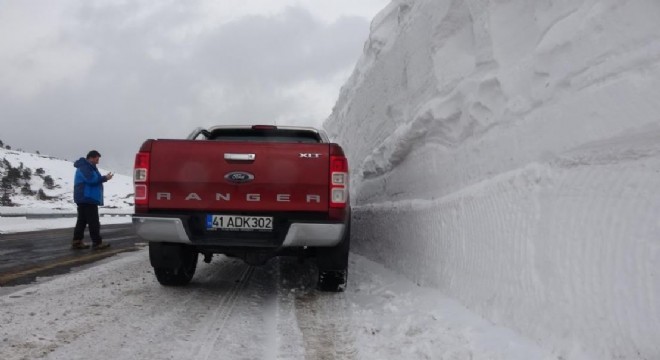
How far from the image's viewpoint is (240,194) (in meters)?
4.14

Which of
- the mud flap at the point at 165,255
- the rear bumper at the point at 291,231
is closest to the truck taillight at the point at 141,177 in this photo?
the rear bumper at the point at 291,231

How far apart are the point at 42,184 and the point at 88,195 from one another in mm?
95537

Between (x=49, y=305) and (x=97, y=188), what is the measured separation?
476 centimetres

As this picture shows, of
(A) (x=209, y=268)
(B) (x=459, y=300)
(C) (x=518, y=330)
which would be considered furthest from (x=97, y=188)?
(C) (x=518, y=330)

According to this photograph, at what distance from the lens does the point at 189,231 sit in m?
4.14

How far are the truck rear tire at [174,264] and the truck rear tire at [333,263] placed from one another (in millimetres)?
1350

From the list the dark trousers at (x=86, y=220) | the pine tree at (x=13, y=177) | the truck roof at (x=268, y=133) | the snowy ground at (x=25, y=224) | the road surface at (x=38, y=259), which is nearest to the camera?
the road surface at (x=38, y=259)

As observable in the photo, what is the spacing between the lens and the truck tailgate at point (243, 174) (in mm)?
4109

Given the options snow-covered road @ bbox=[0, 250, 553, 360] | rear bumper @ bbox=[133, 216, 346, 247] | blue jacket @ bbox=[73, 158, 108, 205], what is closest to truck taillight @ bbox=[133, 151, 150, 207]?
rear bumper @ bbox=[133, 216, 346, 247]

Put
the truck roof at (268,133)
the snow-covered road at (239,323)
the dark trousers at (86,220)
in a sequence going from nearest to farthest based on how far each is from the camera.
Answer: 1. the snow-covered road at (239,323)
2. the truck roof at (268,133)
3. the dark trousers at (86,220)

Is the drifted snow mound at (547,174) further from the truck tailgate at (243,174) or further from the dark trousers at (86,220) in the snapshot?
the dark trousers at (86,220)

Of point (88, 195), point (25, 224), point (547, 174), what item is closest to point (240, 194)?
point (547, 174)

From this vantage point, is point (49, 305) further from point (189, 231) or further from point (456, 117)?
point (456, 117)

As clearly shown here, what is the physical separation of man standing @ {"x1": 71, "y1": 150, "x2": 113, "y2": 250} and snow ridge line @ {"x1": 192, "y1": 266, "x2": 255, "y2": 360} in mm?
3972
